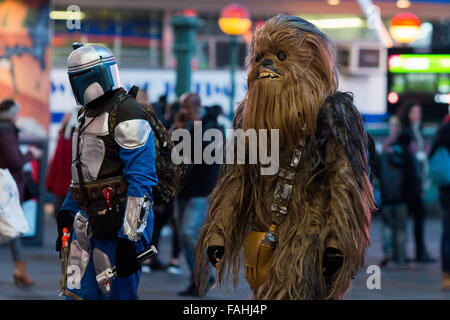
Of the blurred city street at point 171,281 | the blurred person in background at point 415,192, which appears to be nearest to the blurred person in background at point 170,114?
the blurred city street at point 171,281

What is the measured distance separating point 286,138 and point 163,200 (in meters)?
0.77

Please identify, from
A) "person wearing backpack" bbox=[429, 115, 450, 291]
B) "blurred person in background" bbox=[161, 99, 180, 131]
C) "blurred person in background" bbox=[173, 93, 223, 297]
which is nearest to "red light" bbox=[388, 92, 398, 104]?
"person wearing backpack" bbox=[429, 115, 450, 291]

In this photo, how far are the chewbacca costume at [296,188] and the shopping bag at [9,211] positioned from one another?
3.21m

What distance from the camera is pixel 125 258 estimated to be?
425 centimetres

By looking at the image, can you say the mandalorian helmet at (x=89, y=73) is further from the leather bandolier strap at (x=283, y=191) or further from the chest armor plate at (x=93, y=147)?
the leather bandolier strap at (x=283, y=191)

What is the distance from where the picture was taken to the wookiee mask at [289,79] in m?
4.32

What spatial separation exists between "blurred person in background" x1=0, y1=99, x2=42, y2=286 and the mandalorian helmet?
11.8 ft

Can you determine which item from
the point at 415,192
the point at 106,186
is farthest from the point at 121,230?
the point at 415,192

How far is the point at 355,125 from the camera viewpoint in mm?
4242

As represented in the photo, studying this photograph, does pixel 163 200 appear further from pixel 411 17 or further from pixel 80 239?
pixel 411 17

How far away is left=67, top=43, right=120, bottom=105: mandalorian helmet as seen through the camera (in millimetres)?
4500

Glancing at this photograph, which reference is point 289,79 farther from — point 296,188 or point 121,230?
point 121,230

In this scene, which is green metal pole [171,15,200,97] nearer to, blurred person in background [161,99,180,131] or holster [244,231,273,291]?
blurred person in background [161,99,180,131]
